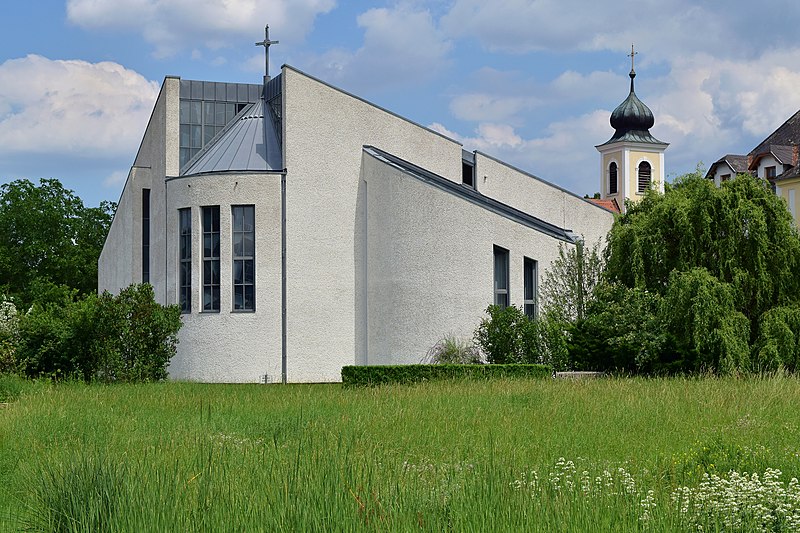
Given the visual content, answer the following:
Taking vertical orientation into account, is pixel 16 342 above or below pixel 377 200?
below

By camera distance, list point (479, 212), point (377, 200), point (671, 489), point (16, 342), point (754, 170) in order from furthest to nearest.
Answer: point (754, 170) → point (377, 200) → point (479, 212) → point (16, 342) → point (671, 489)

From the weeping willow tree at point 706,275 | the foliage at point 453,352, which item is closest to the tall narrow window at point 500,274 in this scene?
the foliage at point 453,352

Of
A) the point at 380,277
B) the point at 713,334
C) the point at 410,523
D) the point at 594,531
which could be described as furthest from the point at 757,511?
the point at 380,277

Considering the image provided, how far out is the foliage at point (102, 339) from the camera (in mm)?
26781

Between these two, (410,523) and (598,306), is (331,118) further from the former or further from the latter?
(410,523)

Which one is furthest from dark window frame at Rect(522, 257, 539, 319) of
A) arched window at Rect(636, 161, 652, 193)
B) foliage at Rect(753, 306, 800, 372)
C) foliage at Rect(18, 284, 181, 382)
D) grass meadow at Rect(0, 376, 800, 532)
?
arched window at Rect(636, 161, 652, 193)

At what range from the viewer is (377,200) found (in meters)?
31.4

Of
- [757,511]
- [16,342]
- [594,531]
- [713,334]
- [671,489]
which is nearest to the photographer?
[594,531]

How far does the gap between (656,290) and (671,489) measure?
20340 millimetres

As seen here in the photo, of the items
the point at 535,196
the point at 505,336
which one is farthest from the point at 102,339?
the point at 535,196

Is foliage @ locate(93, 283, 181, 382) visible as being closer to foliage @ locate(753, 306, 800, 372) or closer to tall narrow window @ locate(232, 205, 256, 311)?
tall narrow window @ locate(232, 205, 256, 311)

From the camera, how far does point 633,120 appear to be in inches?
3046

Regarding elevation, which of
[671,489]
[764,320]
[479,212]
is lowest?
[671,489]

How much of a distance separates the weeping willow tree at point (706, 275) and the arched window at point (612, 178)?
5019 cm
